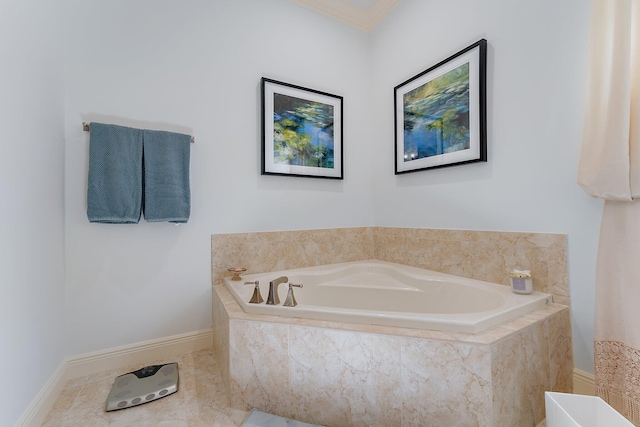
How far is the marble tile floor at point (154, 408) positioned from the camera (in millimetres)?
1277

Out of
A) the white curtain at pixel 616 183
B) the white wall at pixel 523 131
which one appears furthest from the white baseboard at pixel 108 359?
the white curtain at pixel 616 183

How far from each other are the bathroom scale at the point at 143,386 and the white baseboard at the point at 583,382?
204cm

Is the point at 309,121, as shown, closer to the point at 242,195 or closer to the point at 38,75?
the point at 242,195

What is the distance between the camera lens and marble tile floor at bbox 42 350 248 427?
4.19 ft

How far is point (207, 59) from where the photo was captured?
1989mm

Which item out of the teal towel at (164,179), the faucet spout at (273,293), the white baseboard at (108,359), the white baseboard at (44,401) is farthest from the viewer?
the teal towel at (164,179)

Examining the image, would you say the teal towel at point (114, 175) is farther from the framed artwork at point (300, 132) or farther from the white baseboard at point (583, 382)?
the white baseboard at point (583, 382)

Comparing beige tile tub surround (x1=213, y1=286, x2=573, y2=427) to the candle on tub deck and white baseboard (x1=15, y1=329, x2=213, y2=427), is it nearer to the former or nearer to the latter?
the candle on tub deck

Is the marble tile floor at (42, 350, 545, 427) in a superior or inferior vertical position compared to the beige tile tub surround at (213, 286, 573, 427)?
inferior

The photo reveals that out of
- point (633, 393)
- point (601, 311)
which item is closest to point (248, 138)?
point (601, 311)

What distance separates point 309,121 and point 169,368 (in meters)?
1.99

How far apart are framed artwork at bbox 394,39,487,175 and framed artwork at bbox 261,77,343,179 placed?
1.78 ft

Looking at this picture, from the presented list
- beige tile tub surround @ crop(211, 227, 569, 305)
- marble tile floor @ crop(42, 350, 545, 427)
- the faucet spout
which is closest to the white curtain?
beige tile tub surround @ crop(211, 227, 569, 305)

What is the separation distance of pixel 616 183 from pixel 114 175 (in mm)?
2485
